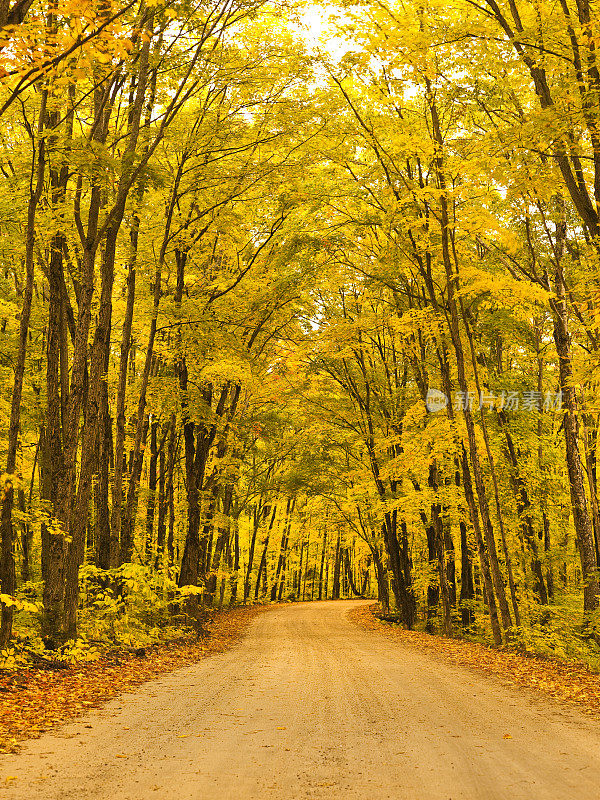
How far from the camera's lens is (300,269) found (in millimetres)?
18062

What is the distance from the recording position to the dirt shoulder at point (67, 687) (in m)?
6.00

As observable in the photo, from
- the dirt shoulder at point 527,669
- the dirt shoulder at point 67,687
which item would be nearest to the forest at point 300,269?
the dirt shoulder at point 67,687

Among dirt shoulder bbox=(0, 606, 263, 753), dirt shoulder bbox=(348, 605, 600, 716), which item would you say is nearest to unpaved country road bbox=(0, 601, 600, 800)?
dirt shoulder bbox=(0, 606, 263, 753)

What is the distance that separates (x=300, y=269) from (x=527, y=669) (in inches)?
448

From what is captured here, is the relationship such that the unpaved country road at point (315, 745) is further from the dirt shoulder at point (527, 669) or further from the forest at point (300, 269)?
the forest at point (300, 269)

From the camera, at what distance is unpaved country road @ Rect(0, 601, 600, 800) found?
4238mm

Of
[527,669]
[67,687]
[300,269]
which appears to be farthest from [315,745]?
[300,269]

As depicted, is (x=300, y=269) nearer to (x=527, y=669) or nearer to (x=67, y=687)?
(x=527, y=669)

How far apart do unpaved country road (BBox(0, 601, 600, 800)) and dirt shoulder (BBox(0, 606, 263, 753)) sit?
0.27 m

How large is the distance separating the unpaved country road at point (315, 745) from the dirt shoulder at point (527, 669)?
589 mm

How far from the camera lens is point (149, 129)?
12000 mm

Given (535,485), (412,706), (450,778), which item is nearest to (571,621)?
(535,485)

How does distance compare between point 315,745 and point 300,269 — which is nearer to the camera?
point 315,745

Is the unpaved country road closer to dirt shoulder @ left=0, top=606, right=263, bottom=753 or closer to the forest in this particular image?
dirt shoulder @ left=0, top=606, right=263, bottom=753
